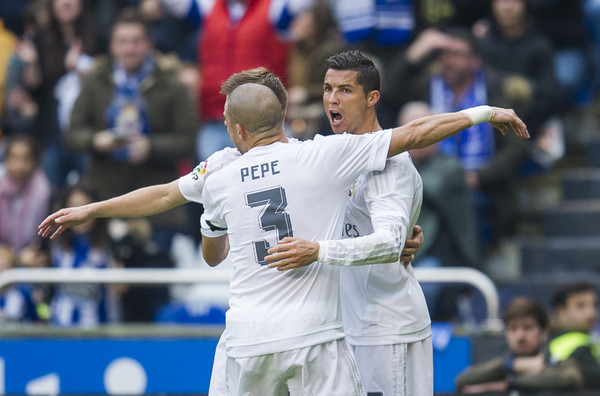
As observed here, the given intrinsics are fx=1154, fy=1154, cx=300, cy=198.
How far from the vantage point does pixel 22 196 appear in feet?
34.7

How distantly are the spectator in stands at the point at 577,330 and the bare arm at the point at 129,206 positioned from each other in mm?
3836

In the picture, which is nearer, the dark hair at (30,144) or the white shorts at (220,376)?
the white shorts at (220,376)

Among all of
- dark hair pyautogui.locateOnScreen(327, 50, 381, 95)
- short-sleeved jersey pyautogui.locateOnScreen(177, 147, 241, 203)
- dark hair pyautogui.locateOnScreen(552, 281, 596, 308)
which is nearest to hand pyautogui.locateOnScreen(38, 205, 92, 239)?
short-sleeved jersey pyautogui.locateOnScreen(177, 147, 241, 203)

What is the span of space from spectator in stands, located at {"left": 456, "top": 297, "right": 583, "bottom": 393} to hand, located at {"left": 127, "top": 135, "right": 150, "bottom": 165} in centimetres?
352

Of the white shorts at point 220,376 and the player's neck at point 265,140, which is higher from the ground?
the player's neck at point 265,140

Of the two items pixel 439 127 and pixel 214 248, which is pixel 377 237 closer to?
pixel 439 127

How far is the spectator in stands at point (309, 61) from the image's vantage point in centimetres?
1055

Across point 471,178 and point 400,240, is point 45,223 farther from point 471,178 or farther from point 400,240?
point 471,178

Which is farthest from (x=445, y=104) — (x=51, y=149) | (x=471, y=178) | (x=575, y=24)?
(x=51, y=149)

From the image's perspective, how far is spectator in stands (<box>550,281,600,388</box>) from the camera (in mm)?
8773

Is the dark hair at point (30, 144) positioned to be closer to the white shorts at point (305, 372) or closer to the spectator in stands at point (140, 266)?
the spectator in stands at point (140, 266)

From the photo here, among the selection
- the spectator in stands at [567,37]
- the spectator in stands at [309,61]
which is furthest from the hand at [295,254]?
the spectator in stands at [567,37]

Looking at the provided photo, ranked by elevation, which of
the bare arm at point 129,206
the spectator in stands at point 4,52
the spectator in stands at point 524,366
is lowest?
the spectator in stands at point 524,366

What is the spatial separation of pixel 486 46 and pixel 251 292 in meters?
6.45
